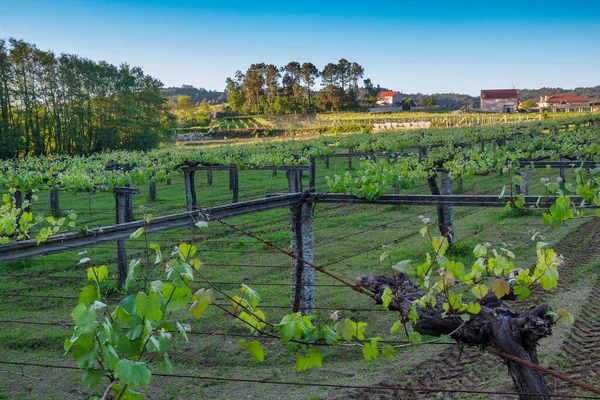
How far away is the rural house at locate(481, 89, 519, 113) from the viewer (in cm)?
12654

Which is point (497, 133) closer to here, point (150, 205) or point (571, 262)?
point (150, 205)

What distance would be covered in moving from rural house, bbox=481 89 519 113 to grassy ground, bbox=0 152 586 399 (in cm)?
12167

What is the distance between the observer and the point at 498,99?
128000 mm

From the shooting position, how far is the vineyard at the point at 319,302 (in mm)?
1969

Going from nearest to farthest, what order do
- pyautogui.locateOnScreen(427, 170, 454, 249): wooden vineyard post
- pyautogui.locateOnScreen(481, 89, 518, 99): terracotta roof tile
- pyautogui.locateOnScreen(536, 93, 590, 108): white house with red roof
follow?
pyautogui.locateOnScreen(427, 170, 454, 249): wooden vineyard post → pyautogui.locateOnScreen(536, 93, 590, 108): white house with red roof → pyautogui.locateOnScreen(481, 89, 518, 99): terracotta roof tile

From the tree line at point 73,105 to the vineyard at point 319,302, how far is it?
80.3 feet

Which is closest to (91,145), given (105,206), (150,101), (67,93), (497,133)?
(67,93)

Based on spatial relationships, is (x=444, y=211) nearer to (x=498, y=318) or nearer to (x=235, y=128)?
(x=498, y=318)

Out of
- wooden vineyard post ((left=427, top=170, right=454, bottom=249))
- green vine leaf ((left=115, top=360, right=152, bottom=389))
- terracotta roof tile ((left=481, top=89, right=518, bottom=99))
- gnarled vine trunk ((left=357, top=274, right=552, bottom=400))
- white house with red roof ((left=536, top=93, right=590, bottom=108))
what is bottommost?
wooden vineyard post ((left=427, top=170, right=454, bottom=249))

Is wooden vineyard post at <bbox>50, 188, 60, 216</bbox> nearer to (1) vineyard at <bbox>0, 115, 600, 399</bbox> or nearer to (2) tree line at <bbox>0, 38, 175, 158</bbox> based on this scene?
(1) vineyard at <bbox>0, 115, 600, 399</bbox>

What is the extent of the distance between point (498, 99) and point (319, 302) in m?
132

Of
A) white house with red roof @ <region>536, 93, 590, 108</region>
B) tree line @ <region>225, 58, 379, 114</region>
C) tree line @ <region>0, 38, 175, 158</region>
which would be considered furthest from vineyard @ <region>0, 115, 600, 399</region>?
white house with red roof @ <region>536, 93, 590, 108</region>

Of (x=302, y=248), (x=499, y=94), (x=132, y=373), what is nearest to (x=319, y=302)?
(x=302, y=248)

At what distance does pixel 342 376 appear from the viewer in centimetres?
496
